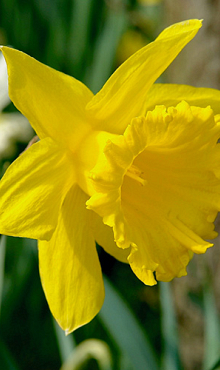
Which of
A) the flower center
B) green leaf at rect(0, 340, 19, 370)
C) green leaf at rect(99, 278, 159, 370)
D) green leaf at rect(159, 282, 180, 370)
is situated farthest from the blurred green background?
the flower center

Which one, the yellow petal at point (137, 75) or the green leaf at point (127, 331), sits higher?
the yellow petal at point (137, 75)

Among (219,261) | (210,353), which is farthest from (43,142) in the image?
(219,261)

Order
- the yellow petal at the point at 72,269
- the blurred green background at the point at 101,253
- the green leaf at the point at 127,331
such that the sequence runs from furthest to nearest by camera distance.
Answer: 1. the blurred green background at the point at 101,253
2. the green leaf at the point at 127,331
3. the yellow petal at the point at 72,269

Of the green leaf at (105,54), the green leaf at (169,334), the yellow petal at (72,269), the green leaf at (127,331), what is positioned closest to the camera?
the yellow petal at (72,269)

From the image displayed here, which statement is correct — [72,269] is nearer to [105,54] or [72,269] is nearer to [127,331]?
[127,331]

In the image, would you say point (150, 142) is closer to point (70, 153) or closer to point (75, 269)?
point (70, 153)

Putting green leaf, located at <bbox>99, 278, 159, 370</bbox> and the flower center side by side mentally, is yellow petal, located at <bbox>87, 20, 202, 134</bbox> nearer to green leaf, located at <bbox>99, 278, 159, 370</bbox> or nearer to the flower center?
the flower center

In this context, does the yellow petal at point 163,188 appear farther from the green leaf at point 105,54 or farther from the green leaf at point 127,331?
the green leaf at point 105,54

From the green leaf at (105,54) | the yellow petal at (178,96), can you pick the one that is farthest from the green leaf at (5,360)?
the green leaf at (105,54)
